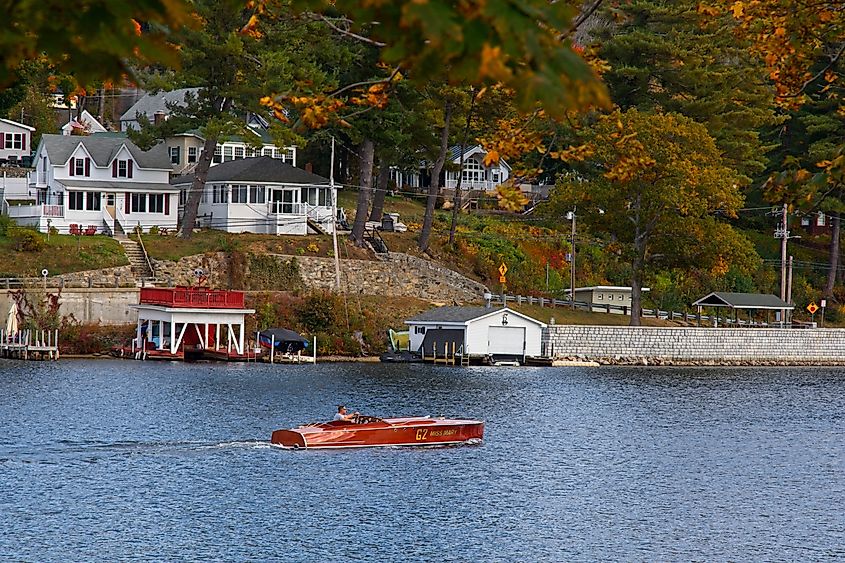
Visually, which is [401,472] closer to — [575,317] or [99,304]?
[99,304]

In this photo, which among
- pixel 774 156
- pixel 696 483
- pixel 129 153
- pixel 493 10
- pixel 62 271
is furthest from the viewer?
pixel 774 156

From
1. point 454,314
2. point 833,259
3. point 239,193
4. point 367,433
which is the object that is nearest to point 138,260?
point 239,193

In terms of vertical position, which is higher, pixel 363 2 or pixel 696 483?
pixel 363 2

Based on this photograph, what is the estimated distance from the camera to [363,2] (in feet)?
25.9

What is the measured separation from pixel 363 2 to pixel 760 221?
361 ft

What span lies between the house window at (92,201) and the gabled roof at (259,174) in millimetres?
7970

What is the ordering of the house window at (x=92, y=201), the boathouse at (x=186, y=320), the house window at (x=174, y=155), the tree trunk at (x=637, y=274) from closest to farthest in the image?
the boathouse at (x=186, y=320), the tree trunk at (x=637, y=274), the house window at (x=92, y=201), the house window at (x=174, y=155)

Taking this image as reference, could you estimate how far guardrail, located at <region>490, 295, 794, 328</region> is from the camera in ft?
306

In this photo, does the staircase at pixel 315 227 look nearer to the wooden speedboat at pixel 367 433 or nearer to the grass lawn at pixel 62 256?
the grass lawn at pixel 62 256

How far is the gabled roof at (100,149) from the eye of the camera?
305ft

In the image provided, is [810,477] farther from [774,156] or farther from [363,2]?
[774,156]

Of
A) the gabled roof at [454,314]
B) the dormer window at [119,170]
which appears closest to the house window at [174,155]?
the dormer window at [119,170]

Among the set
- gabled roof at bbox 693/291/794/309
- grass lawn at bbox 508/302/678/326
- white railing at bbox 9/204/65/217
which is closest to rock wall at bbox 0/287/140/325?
white railing at bbox 9/204/65/217

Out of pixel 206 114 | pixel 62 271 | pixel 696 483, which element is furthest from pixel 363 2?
pixel 206 114
